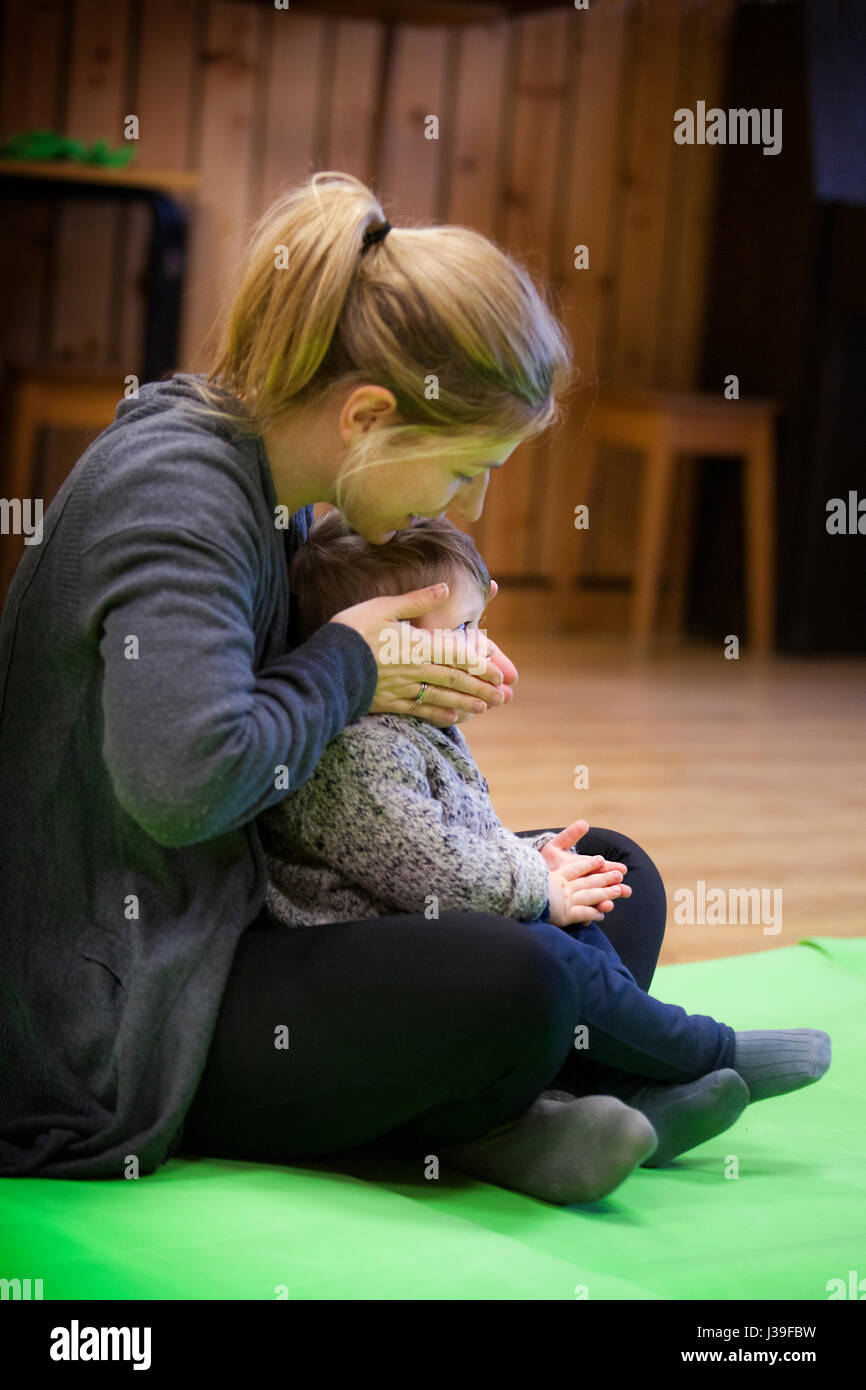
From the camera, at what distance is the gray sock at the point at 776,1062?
1166mm

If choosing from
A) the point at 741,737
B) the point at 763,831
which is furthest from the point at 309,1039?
the point at 741,737


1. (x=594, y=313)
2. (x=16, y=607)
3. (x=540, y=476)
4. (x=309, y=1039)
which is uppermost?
(x=594, y=313)

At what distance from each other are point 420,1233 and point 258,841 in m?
0.27

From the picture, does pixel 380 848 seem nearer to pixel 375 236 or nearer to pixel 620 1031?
A: pixel 620 1031

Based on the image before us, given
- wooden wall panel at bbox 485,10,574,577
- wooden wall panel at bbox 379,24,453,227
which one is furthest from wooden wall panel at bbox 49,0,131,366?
wooden wall panel at bbox 485,10,574,577

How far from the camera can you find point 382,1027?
3.28 feet

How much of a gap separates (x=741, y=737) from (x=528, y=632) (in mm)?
1181

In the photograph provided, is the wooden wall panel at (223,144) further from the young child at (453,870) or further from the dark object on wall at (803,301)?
the young child at (453,870)

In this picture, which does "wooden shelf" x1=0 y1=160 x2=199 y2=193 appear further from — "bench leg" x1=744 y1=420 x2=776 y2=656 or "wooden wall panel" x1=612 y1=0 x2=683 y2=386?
"bench leg" x1=744 y1=420 x2=776 y2=656

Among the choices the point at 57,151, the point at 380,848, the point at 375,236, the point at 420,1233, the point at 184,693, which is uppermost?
the point at 57,151

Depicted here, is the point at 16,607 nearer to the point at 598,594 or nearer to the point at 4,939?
the point at 4,939

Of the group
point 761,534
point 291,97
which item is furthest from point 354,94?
point 761,534

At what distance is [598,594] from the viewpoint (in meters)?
4.20

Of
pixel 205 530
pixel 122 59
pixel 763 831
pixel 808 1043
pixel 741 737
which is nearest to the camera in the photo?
pixel 205 530
